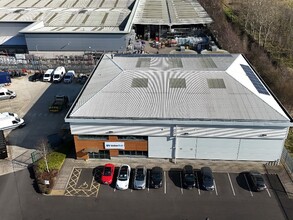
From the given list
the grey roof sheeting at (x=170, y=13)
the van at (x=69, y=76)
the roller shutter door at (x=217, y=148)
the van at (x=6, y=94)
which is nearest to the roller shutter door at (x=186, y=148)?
the roller shutter door at (x=217, y=148)

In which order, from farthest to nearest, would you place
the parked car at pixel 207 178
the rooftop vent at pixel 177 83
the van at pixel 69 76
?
1. the van at pixel 69 76
2. the rooftop vent at pixel 177 83
3. the parked car at pixel 207 178

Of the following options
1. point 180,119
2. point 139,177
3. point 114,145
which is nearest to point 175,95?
point 180,119

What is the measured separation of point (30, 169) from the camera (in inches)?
1431

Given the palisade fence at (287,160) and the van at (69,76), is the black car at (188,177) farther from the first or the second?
the van at (69,76)

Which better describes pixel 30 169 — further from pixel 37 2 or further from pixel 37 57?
pixel 37 2

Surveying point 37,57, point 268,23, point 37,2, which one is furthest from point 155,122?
point 37,2

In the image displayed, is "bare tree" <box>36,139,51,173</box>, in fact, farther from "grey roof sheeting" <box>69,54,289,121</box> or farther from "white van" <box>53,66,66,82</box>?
"white van" <box>53,66,66,82</box>

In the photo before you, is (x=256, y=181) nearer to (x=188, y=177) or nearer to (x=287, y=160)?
(x=287, y=160)

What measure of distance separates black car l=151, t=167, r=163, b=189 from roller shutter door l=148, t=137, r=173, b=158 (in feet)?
8.82

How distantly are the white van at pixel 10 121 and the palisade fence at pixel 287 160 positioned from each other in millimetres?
33851

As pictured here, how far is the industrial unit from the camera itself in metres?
62.4

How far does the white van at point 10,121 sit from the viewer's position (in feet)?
139

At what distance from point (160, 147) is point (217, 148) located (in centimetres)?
651

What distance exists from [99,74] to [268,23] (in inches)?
1784
